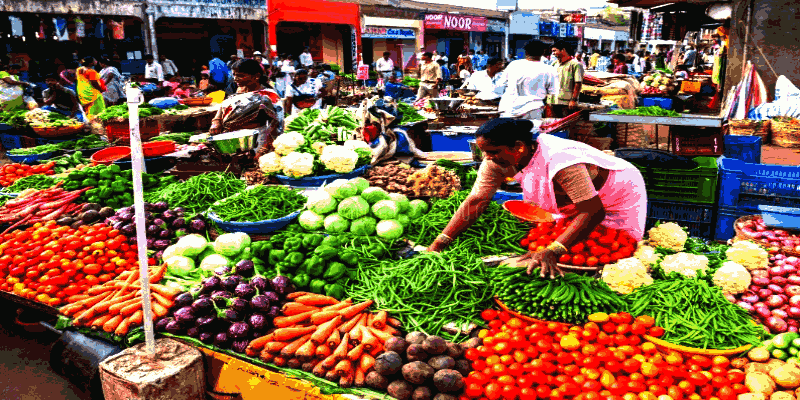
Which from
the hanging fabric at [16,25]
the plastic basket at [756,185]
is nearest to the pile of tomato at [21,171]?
the plastic basket at [756,185]

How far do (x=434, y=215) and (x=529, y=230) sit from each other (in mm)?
736

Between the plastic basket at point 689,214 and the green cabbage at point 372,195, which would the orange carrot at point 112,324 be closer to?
the green cabbage at point 372,195

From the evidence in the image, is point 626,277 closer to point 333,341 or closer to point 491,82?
point 333,341

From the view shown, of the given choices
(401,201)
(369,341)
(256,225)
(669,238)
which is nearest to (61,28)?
(256,225)

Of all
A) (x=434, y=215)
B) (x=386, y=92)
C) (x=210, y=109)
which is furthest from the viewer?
(x=386, y=92)

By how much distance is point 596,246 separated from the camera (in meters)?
3.33

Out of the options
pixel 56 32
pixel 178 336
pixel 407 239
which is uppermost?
pixel 56 32

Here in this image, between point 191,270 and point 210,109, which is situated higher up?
point 210,109

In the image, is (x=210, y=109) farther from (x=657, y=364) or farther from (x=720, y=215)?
(x=657, y=364)

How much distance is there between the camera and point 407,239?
163 inches

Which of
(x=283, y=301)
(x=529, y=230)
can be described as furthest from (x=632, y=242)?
(x=283, y=301)

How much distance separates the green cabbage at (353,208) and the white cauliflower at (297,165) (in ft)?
3.57

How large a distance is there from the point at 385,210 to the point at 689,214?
98.5 inches

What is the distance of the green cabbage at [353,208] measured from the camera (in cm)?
421
